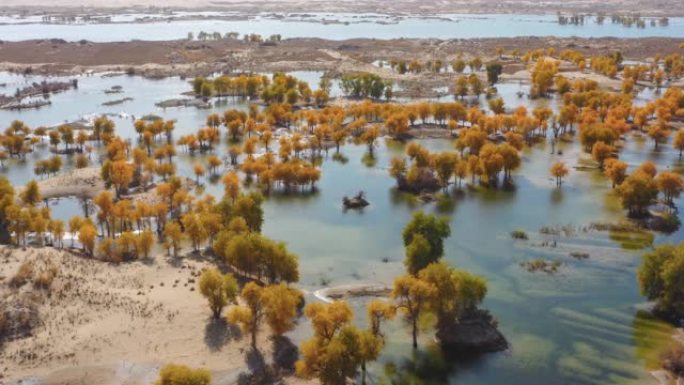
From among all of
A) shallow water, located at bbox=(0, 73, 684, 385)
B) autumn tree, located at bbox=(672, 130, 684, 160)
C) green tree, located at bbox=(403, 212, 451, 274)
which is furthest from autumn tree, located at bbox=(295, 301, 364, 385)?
autumn tree, located at bbox=(672, 130, 684, 160)

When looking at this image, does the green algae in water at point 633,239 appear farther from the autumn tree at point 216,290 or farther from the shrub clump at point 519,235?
the autumn tree at point 216,290

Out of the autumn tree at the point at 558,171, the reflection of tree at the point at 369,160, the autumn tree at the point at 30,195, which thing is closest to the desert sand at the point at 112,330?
the autumn tree at the point at 30,195

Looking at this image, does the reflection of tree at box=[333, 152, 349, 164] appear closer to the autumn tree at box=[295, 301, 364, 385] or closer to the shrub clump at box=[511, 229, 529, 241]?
the shrub clump at box=[511, 229, 529, 241]

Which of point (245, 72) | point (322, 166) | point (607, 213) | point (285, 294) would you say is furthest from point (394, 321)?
point (245, 72)

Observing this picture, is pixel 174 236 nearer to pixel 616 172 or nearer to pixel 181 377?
pixel 181 377

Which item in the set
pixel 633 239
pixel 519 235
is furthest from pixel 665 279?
pixel 519 235

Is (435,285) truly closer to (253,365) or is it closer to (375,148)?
(253,365)
